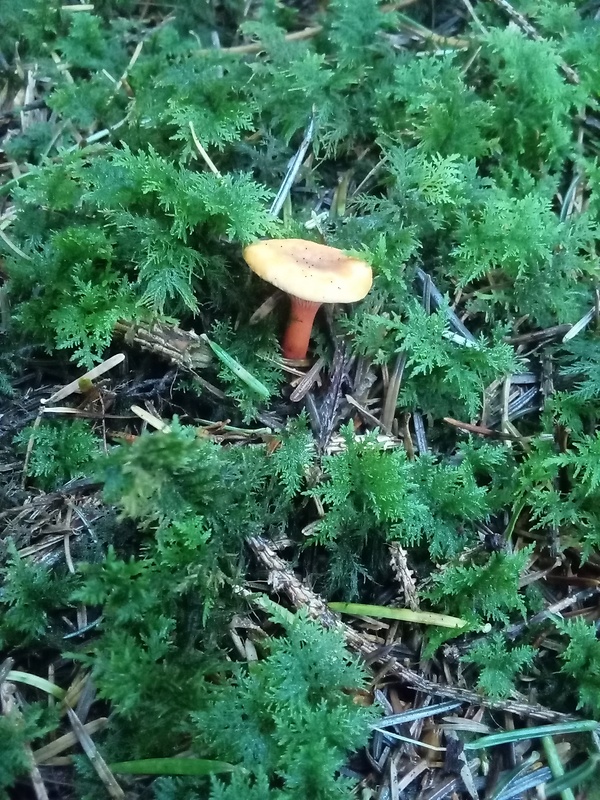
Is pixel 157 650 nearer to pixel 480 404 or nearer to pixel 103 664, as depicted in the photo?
pixel 103 664

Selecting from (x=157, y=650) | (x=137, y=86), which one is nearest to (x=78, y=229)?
(x=137, y=86)

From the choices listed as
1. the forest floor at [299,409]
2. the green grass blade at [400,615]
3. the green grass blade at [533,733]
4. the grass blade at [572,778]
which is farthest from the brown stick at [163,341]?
the grass blade at [572,778]

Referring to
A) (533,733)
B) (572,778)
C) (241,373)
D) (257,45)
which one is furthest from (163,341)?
(572,778)

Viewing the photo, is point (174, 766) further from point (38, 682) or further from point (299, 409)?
point (299, 409)

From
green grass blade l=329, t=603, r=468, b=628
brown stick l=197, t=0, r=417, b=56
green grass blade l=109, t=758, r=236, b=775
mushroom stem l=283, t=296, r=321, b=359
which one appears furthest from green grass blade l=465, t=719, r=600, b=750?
brown stick l=197, t=0, r=417, b=56

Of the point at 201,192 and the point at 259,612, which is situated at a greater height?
the point at 201,192

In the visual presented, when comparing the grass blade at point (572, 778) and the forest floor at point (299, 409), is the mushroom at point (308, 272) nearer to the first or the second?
the forest floor at point (299, 409)
